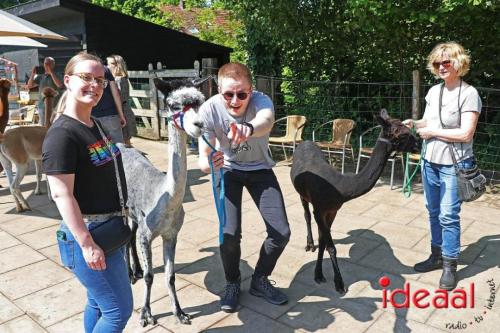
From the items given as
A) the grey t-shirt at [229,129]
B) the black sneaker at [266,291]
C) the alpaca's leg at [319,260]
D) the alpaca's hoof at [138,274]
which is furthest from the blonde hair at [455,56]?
the alpaca's hoof at [138,274]

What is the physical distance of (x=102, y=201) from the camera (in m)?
2.30

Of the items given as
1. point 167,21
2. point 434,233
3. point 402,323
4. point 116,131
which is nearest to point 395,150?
point 434,233

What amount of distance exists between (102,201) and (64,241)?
29 cm

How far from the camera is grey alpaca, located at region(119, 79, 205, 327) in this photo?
9.32 feet

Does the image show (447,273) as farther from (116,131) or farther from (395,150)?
(116,131)

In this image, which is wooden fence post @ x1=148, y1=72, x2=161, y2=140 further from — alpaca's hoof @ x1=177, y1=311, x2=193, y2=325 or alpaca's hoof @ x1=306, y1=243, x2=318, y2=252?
alpaca's hoof @ x1=177, y1=311, x2=193, y2=325

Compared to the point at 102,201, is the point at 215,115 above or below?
above

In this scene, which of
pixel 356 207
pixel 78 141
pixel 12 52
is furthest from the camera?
pixel 12 52

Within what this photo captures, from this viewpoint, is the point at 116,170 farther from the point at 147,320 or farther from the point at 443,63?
the point at 443,63

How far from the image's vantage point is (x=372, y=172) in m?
3.70

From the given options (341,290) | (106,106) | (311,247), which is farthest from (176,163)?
(106,106)

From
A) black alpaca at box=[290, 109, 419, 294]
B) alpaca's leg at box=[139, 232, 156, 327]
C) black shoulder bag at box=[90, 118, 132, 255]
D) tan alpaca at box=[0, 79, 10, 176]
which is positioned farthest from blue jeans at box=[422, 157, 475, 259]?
tan alpaca at box=[0, 79, 10, 176]

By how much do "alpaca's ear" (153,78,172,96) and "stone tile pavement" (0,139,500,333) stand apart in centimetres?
184

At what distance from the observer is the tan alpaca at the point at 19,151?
6.02m
